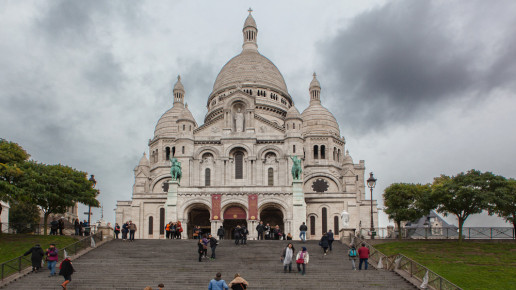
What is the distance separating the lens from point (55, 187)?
42938mm

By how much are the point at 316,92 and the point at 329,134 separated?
9.46 metres

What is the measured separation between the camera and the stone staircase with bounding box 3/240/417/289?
984 inches

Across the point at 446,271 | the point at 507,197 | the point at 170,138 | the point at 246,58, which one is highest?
the point at 246,58

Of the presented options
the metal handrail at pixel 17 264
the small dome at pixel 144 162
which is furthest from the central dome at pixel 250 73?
the metal handrail at pixel 17 264

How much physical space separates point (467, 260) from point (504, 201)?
9108 millimetres

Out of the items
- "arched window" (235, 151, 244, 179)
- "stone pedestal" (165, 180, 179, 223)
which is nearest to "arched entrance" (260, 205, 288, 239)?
"arched window" (235, 151, 244, 179)

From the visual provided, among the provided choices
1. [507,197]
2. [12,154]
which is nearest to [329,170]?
[507,197]

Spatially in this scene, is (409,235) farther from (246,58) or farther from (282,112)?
(246,58)

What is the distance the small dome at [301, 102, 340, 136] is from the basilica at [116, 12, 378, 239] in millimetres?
130

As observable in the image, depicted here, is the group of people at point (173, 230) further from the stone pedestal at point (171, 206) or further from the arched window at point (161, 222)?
the arched window at point (161, 222)

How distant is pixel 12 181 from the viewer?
3997cm

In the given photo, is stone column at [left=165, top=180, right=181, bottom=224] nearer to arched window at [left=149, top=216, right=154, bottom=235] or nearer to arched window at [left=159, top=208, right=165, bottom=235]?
arched window at [left=159, top=208, right=165, bottom=235]

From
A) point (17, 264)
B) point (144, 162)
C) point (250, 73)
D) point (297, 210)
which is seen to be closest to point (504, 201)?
point (297, 210)

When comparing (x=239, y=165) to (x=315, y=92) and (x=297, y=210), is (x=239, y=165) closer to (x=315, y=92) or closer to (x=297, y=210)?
(x=297, y=210)
